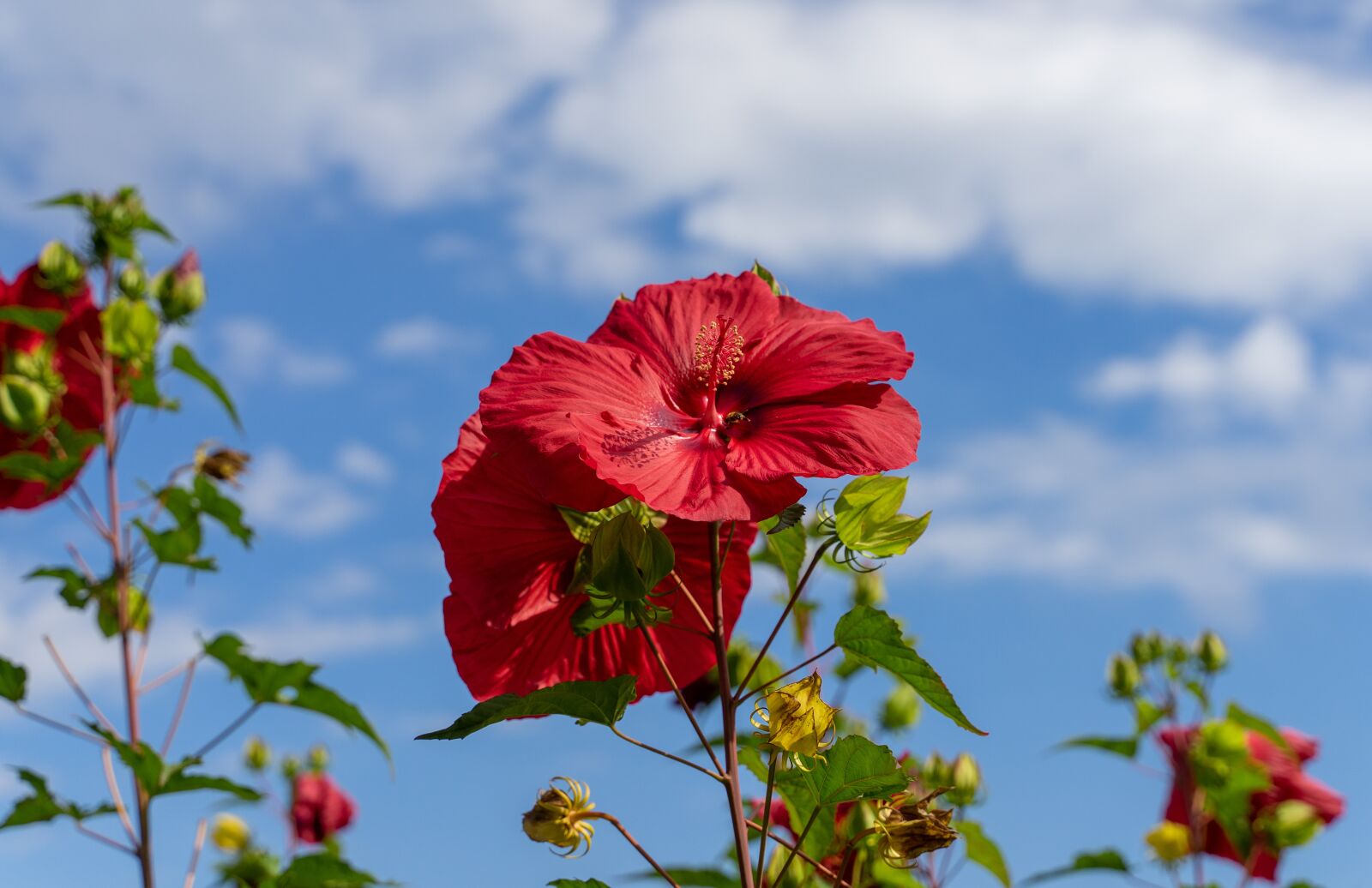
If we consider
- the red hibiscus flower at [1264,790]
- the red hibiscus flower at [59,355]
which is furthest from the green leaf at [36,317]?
the red hibiscus flower at [1264,790]

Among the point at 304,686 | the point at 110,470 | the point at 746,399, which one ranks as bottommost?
the point at 746,399

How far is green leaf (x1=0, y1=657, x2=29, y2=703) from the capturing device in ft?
7.41

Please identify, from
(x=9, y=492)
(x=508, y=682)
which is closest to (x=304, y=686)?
(x=9, y=492)

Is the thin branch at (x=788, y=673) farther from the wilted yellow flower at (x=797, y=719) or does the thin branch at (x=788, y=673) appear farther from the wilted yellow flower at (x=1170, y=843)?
the wilted yellow flower at (x=1170, y=843)

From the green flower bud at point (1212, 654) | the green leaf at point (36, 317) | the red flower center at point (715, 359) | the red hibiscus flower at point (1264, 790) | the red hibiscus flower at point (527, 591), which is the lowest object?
the red hibiscus flower at point (527, 591)

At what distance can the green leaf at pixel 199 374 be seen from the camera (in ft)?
8.49

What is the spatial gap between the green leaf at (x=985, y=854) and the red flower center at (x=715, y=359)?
81 cm

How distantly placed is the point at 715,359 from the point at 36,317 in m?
2.21

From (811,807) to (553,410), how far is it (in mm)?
420

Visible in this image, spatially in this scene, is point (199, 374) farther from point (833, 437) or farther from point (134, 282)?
point (833, 437)

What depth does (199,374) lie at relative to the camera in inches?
103

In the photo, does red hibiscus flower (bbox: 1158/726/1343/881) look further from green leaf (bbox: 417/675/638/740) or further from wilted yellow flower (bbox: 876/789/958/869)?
green leaf (bbox: 417/675/638/740)

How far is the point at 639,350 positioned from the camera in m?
0.95

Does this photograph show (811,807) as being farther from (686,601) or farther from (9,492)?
(9,492)
